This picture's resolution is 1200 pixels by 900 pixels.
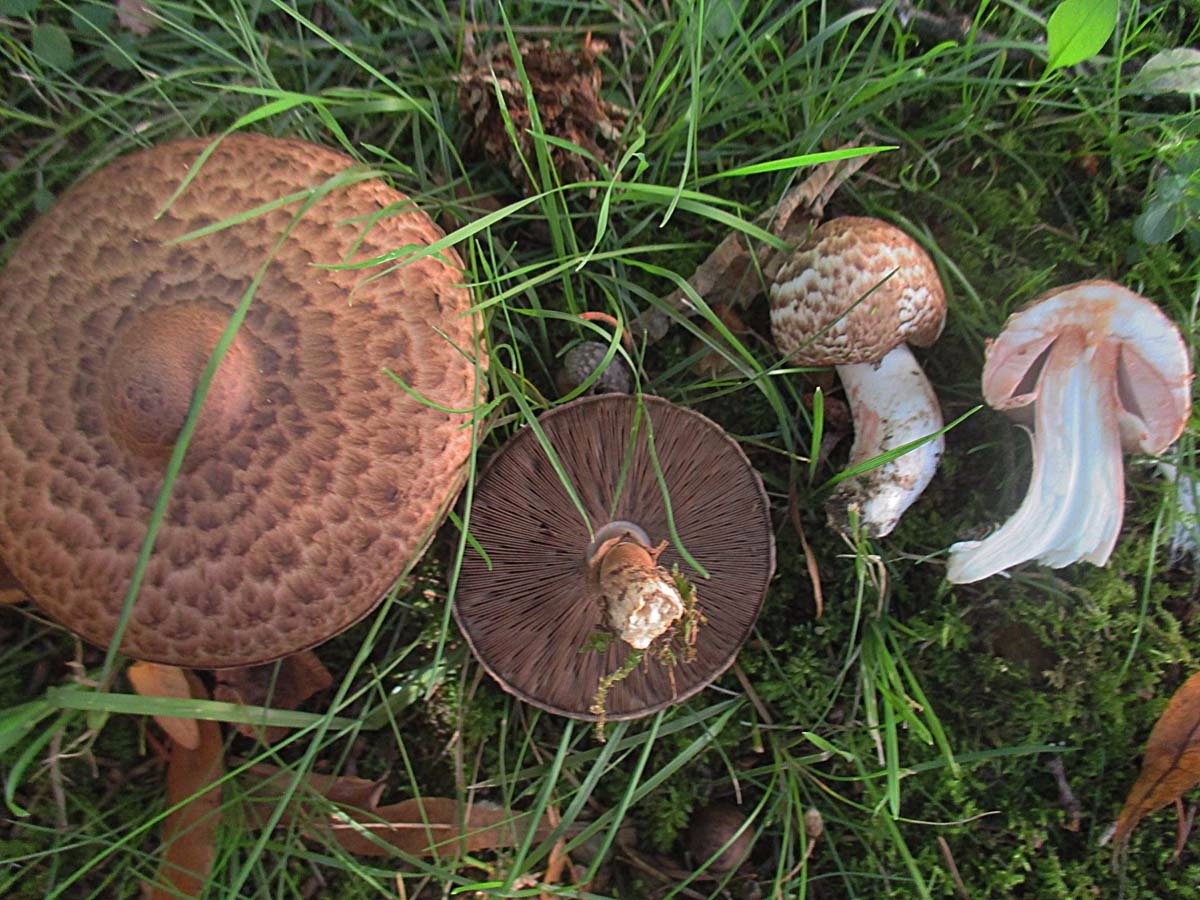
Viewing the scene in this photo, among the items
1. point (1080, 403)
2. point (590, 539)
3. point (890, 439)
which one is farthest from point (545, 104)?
point (1080, 403)

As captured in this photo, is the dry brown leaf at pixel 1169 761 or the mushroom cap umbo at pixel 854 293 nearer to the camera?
the mushroom cap umbo at pixel 854 293

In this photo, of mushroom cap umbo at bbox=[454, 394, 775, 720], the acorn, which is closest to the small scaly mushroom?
mushroom cap umbo at bbox=[454, 394, 775, 720]

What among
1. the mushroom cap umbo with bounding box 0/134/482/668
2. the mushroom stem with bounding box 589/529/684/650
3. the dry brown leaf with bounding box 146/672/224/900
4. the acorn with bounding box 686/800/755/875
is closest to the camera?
the mushroom cap umbo with bounding box 0/134/482/668

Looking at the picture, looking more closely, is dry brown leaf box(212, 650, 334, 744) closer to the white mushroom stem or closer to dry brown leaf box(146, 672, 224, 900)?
dry brown leaf box(146, 672, 224, 900)

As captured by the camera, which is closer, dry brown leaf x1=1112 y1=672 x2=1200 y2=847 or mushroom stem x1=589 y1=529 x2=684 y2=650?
mushroom stem x1=589 y1=529 x2=684 y2=650

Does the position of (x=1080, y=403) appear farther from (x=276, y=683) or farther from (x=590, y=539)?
(x=276, y=683)

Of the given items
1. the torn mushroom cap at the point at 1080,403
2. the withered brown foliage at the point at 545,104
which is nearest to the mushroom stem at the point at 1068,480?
the torn mushroom cap at the point at 1080,403

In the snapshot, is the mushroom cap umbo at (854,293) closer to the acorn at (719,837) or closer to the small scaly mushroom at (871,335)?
the small scaly mushroom at (871,335)
